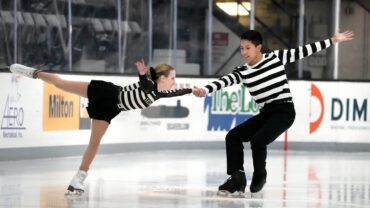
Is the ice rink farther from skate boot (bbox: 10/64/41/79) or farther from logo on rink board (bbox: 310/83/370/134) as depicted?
logo on rink board (bbox: 310/83/370/134)

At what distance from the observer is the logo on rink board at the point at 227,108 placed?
18219 mm

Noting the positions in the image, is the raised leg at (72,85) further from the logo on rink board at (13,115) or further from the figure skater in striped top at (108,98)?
the logo on rink board at (13,115)

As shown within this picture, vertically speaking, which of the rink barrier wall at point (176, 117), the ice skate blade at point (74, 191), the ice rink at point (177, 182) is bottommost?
the ice rink at point (177, 182)

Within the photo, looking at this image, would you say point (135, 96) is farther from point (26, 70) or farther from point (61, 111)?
point (61, 111)

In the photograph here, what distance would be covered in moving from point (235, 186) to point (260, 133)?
23.1 inches

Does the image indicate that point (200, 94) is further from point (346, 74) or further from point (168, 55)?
point (346, 74)

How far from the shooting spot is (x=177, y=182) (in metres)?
11.4

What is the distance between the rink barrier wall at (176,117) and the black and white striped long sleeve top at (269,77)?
4979 mm

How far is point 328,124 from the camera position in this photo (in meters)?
18.9

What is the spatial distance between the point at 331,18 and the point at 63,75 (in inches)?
276

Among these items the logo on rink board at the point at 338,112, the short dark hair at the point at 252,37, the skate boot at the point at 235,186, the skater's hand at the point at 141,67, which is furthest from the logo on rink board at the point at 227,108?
the skater's hand at the point at 141,67

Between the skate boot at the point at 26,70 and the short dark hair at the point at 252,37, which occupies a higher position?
the short dark hair at the point at 252,37

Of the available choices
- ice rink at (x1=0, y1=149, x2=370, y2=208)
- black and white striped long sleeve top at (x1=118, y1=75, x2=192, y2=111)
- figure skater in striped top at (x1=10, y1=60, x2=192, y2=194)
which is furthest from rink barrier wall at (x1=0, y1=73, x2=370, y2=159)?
black and white striped long sleeve top at (x1=118, y1=75, x2=192, y2=111)

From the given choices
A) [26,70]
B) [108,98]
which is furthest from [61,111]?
[108,98]
